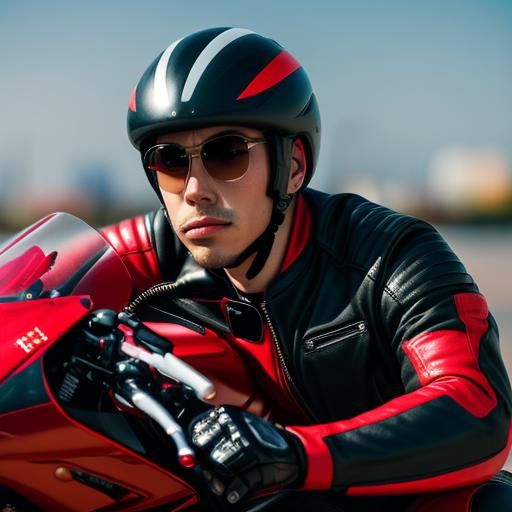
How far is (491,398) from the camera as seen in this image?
203 centimetres

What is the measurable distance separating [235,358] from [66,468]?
37.7 inches

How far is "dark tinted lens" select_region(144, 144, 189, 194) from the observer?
2.37 m

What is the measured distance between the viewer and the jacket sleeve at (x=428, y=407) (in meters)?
1.86

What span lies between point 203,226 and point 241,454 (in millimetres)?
848

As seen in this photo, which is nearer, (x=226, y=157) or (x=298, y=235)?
(x=226, y=157)

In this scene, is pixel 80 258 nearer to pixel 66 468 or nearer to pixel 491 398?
pixel 66 468

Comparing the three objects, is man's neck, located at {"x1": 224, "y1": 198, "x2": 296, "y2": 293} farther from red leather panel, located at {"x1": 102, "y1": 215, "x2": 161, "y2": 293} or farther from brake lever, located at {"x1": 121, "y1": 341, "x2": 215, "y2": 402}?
brake lever, located at {"x1": 121, "y1": 341, "x2": 215, "y2": 402}

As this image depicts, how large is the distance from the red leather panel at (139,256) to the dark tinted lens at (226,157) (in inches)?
26.5

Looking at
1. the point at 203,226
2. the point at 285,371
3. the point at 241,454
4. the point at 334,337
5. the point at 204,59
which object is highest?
the point at 204,59

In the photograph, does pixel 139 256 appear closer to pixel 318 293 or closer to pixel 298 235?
pixel 298 235

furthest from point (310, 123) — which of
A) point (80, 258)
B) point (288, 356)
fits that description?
point (80, 258)

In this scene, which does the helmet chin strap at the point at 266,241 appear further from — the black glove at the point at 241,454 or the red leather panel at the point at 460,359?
the black glove at the point at 241,454

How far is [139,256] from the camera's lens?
2.98 metres

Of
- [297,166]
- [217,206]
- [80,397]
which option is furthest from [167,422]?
[297,166]
